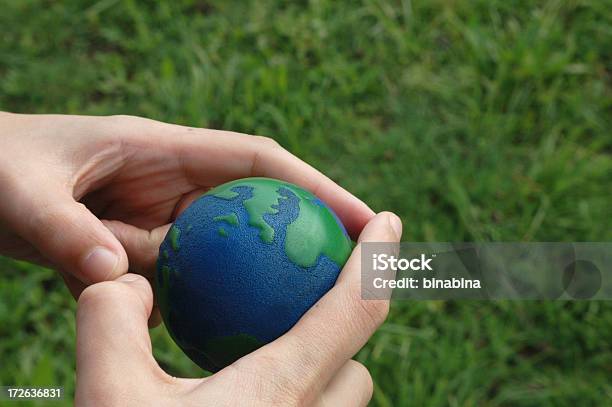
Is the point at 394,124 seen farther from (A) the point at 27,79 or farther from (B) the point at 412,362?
(A) the point at 27,79

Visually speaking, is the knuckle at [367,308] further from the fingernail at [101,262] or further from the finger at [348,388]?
the fingernail at [101,262]

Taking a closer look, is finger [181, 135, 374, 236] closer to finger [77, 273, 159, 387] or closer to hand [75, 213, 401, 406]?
hand [75, 213, 401, 406]

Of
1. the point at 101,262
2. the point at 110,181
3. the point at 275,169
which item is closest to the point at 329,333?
the point at 101,262

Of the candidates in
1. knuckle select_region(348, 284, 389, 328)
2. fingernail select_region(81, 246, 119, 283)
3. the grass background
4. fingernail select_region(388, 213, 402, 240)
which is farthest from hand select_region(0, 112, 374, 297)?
the grass background

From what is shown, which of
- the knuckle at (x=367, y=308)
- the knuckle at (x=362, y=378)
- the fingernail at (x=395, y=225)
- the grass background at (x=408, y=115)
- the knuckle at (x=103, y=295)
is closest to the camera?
the knuckle at (x=103, y=295)

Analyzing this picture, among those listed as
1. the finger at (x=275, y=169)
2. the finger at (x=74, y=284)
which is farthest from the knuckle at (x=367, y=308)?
the finger at (x=74, y=284)

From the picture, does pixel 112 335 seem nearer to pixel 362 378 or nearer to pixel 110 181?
pixel 362 378
